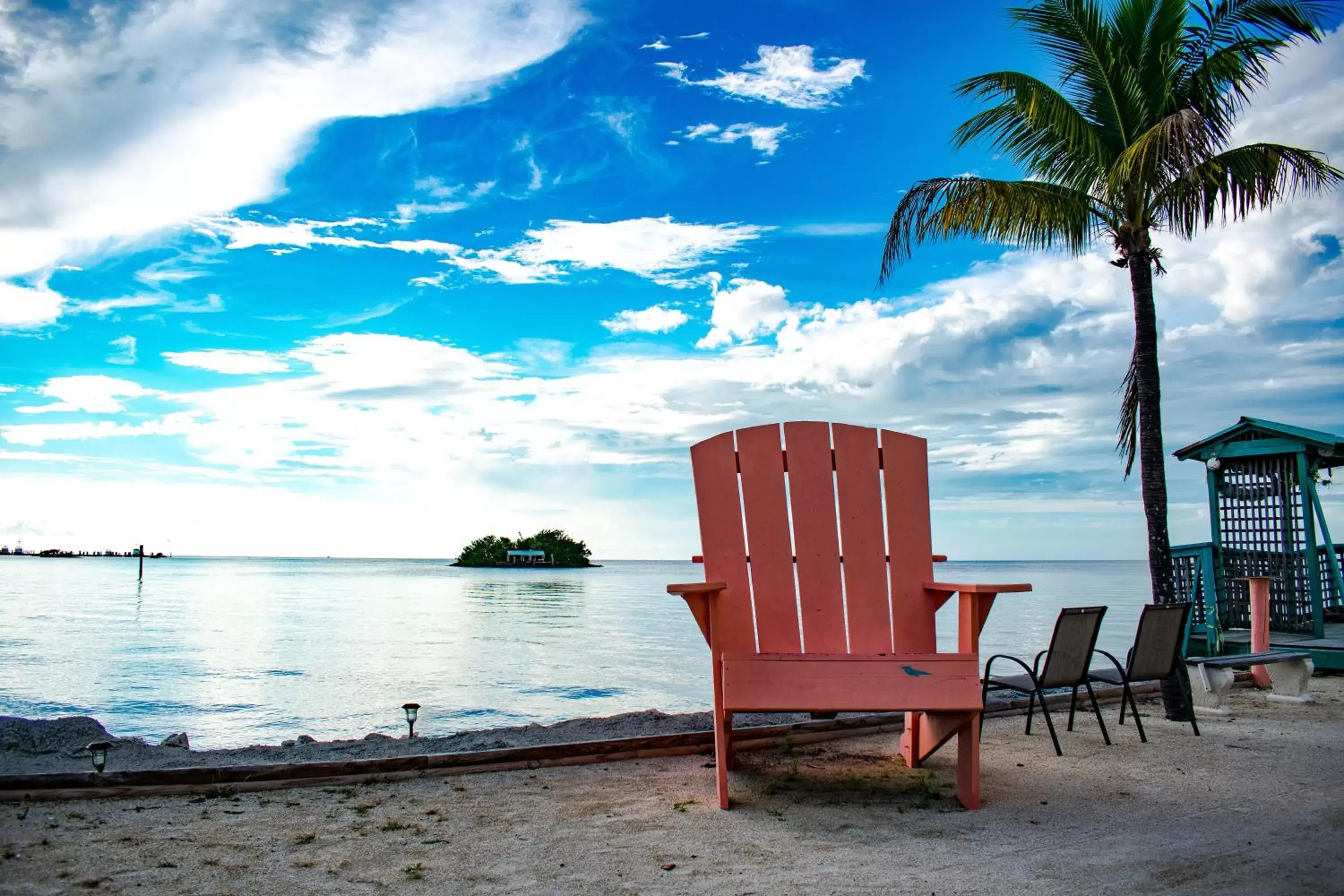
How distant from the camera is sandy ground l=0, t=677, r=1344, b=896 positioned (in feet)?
8.18

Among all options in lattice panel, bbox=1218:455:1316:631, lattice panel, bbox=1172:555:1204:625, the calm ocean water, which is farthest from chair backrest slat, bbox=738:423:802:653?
lattice panel, bbox=1218:455:1316:631

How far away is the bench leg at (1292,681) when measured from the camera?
6.17 meters

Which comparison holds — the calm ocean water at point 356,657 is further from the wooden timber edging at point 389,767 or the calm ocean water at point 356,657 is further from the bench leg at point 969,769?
the bench leg at point 969,769

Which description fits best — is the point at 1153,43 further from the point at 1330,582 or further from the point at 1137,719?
the point at 1330,582

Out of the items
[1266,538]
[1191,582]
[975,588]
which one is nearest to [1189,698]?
[975,588]

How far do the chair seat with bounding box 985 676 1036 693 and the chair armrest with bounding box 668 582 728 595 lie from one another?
1.80 metres

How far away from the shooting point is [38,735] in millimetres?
4902

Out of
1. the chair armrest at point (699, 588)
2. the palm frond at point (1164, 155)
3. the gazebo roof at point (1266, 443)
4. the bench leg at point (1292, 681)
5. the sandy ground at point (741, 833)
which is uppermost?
the palm frond at point (1164, 155)

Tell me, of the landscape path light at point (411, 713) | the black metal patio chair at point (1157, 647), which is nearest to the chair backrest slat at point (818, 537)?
the black metal patio chair at point (1157, 647)

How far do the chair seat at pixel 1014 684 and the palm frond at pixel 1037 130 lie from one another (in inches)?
156

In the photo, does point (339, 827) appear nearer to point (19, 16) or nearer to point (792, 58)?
point (19, 16)

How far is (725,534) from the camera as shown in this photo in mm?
3812

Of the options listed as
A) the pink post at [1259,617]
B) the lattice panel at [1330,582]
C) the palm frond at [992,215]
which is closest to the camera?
the palm frond at [992,215]

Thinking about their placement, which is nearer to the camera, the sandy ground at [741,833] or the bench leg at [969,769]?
the sandy ground at [741,833]
